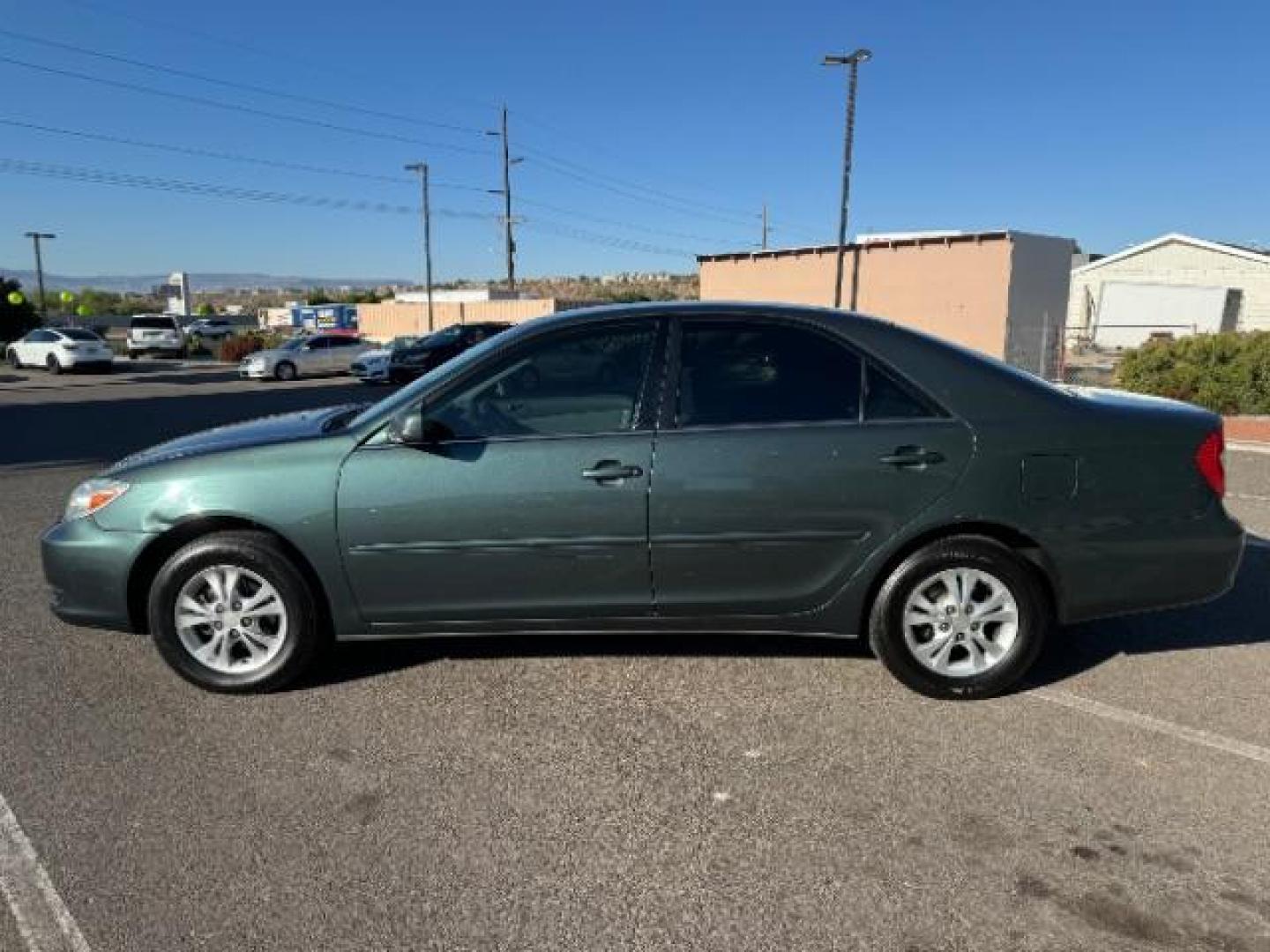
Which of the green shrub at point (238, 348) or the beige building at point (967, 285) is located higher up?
the beige building at point (967, 285)

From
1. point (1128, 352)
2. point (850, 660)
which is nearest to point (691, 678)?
point (850, 660)

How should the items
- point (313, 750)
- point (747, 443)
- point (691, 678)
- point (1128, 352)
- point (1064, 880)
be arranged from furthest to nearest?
point (1128, 352) < point (691, 678) < point (747, 443) < point (313, 750) < point (1064, 880)

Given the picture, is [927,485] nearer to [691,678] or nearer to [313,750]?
[691,678]

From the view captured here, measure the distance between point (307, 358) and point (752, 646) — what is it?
23.3 m

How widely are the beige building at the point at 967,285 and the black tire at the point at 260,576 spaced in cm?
2073

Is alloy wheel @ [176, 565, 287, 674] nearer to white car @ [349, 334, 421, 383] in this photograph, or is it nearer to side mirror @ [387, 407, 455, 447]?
side mirror @ [387, 407, 455, 447]

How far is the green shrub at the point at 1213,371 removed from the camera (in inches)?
473

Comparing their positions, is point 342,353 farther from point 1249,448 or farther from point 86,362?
point 1249,448

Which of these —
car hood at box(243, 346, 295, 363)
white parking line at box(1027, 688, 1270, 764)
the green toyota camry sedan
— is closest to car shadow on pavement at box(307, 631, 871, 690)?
the green toyota camry sedan

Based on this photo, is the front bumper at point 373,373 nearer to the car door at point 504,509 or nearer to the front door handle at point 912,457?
the car door at point 504,509

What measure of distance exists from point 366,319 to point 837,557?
50.9 m

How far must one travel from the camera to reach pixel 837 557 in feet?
11.4

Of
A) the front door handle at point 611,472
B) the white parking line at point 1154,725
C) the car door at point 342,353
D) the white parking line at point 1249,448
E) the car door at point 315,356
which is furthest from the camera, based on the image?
the car door at point 342,353

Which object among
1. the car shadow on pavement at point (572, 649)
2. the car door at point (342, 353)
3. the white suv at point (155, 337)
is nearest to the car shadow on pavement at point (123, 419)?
the car door at point (342, 353)
